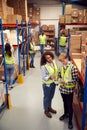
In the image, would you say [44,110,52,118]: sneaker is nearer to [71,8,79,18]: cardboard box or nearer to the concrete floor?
the concrete floor

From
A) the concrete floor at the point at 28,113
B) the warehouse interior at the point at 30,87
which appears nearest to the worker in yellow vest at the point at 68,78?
the warehouse interior at the point at 30,87

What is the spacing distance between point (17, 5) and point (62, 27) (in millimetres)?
4059

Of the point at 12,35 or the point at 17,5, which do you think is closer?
the point at 12,35

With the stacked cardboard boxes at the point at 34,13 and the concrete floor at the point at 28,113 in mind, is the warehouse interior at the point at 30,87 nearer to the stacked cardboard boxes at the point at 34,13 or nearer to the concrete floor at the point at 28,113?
the concrete floor at the point at 28,113

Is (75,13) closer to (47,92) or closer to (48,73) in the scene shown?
(48,73)

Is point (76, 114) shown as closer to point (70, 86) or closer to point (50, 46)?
point (70, 86)

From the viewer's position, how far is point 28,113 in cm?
416

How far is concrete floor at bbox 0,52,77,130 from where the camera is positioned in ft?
12.0

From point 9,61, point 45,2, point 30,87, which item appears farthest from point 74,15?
point 9,61

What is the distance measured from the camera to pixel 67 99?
3402 mm

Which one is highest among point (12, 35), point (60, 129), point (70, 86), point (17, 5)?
point (17, 5)

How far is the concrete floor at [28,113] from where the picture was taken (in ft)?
12.0

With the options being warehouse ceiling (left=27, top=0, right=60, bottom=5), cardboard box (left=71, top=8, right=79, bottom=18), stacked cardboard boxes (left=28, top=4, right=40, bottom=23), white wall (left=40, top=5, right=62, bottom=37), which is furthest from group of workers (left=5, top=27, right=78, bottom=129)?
warehouse ceiling (left=27, top=0, right=60, bottom=5)

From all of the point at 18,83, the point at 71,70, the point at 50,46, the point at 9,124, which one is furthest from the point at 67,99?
the point at 50,46
